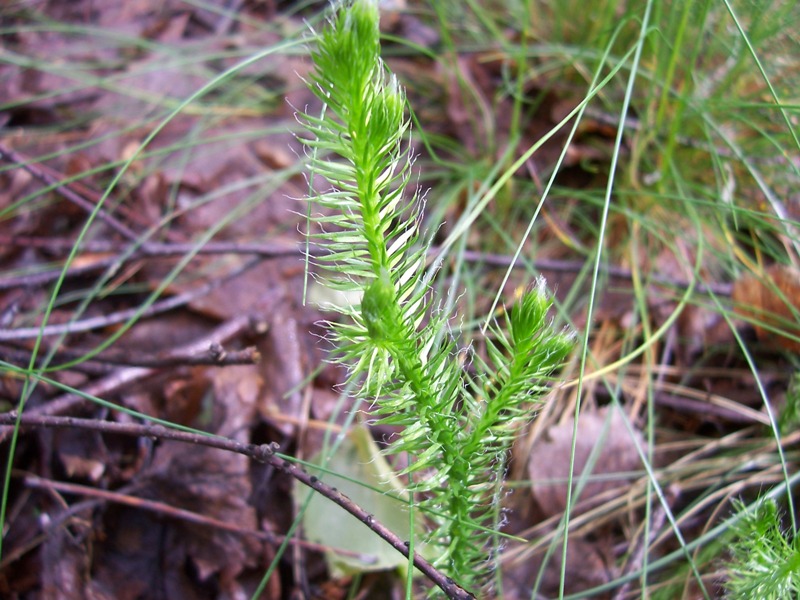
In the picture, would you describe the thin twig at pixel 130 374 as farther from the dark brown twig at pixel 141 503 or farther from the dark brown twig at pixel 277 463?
the dark brown twig at pixel 277 463

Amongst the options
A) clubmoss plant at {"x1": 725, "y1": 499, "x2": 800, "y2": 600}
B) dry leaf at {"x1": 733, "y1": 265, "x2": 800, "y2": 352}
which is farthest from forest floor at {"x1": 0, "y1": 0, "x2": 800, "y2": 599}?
clubmoss plant at {"x1": 725, "y1": 499, "x2": 800, "y2": 600}

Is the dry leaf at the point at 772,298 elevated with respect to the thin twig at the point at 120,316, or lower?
elevated

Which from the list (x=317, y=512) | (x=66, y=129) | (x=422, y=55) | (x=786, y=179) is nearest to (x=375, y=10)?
(x=317, y=512)

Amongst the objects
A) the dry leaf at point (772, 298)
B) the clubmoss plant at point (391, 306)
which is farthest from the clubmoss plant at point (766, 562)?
the dry leaf at point (772, 298)

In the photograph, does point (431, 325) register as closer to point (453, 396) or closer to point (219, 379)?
point (453, 396)

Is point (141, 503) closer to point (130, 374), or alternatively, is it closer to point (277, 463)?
point (130, 374)

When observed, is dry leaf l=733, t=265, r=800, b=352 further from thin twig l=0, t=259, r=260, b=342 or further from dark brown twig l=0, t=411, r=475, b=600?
thin twig l=0, t=259, r=260, b=342

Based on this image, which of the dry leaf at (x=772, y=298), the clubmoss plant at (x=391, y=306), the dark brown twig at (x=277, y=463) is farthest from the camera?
the dry leaf at (x=772, y=298)
